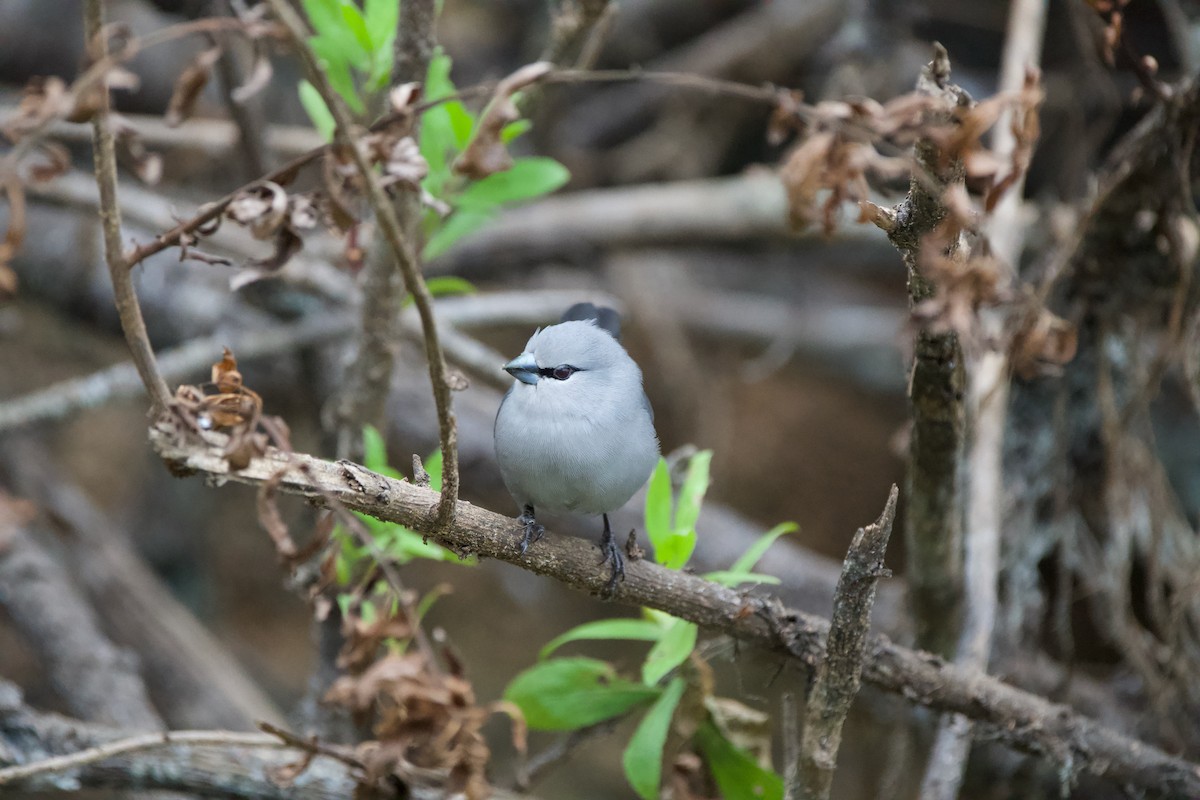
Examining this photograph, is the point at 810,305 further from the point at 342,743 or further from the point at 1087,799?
the point at 342,743

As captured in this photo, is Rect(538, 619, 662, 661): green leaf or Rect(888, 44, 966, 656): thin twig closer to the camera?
Rect(888, 44, 966, 656): thin twig

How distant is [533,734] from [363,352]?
3.45 m

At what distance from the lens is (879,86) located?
12.7 ft

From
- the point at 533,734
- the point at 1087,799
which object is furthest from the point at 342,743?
the point at 533,734

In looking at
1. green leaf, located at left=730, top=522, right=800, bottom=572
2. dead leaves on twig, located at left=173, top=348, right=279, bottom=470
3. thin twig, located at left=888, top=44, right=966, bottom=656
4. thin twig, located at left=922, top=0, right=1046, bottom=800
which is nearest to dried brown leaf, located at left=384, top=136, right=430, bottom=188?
dead leaves on twig, located at left=173, top=348, right=279, bottom=470

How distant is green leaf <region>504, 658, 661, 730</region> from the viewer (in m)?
2.05

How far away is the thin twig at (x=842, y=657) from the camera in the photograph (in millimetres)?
1493

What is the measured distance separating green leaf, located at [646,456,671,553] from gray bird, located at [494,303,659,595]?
Answer: 2 cm

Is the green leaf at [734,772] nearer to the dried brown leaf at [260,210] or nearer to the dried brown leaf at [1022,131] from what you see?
the dried brown leaf at [1022,131]

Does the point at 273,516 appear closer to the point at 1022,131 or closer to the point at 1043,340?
the point at 1022,131

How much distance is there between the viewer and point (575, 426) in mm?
1903

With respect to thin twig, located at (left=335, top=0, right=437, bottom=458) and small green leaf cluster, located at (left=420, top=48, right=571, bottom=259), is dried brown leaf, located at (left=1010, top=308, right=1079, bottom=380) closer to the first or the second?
small green leaf cluster, located at (left=420, top=48, right=571, bottom=259)

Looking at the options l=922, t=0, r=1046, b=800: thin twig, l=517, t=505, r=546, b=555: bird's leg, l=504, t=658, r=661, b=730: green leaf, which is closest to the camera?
l=517, t=505, r=546, b=555: bird's leg

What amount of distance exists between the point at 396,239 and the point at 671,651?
105 centimetres
